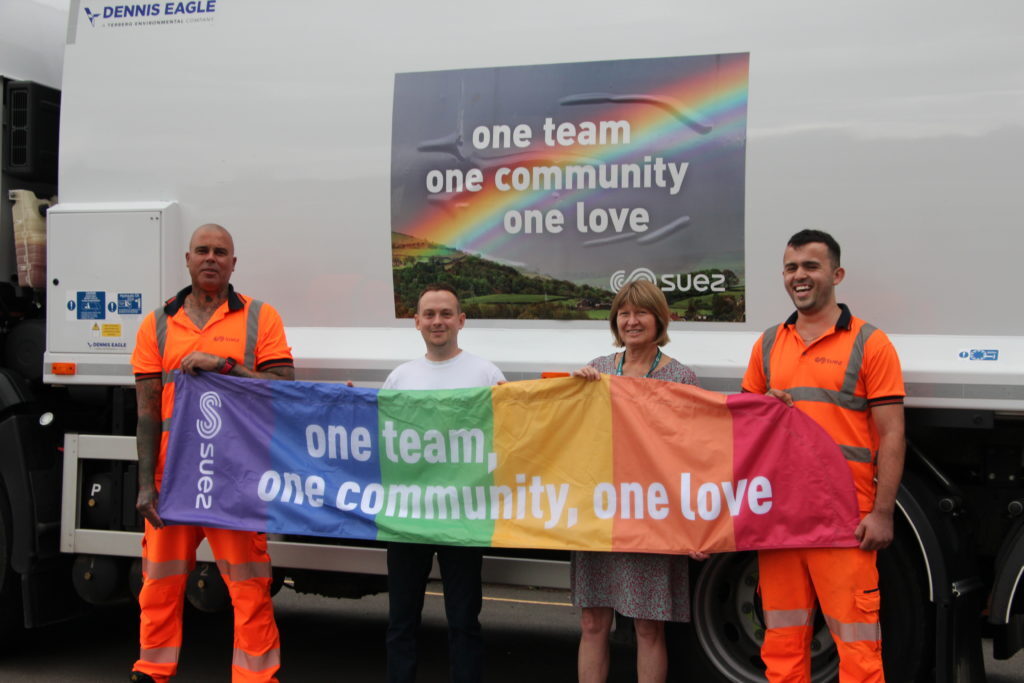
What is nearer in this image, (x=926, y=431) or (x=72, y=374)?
(x=926, y=431)

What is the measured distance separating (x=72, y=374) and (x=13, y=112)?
163cm

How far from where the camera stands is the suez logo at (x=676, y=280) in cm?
476

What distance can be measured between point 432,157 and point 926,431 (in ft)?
8.52

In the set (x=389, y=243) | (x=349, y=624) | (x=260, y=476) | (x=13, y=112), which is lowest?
(x=349, y=624)

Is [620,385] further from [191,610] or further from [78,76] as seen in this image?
[191,610]

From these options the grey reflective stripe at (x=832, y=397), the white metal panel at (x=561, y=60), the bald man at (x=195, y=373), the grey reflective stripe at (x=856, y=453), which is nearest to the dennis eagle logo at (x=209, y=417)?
the bald man at (x=195, y=373)

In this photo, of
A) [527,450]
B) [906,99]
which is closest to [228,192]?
[527,450]

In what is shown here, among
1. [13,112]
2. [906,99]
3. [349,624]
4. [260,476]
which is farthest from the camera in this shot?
[349,624]

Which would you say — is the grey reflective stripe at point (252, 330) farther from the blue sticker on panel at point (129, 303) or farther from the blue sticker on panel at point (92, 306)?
the blue sticker on panel at point (92, 306)

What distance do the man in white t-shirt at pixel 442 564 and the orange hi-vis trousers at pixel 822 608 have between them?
4.24 feet

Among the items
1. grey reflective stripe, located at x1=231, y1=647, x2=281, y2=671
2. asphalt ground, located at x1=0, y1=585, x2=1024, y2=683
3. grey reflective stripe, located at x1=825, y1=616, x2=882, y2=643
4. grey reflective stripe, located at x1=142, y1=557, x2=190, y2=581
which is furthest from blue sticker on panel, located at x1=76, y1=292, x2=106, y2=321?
grey reflective stripe, located at x1=825, y1=616, x2=882, y2=643

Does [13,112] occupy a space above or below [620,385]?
above

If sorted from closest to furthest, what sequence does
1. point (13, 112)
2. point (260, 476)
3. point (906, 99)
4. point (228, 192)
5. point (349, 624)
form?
point (906, 99) < point (260, 476) < point (228, 192) < point (13, 112) < point (349, 624)

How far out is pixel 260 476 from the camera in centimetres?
509
